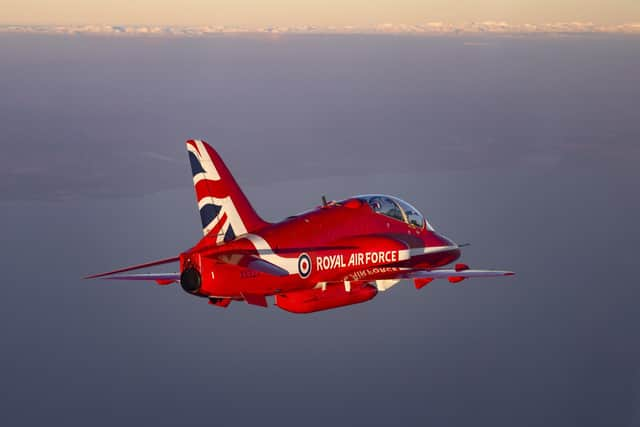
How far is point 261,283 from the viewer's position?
156 feet

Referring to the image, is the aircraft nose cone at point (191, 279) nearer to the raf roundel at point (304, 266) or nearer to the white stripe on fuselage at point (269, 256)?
the white stripe on fuselage at point (269, 256)

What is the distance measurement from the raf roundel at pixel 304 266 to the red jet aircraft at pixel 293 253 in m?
0.05

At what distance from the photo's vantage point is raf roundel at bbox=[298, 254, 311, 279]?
161ft

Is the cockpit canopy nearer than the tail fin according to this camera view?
No

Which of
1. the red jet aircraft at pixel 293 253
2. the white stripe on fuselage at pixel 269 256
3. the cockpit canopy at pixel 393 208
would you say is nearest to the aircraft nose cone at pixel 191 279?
the red jet aircraft at pixel 293 253

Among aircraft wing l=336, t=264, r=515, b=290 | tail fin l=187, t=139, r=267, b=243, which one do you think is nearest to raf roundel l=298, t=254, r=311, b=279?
aircraft wing l=336, t=264, r=515, b=290

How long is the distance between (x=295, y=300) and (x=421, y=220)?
1186 cm

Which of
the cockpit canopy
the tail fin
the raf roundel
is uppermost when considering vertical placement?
the cockpit canopy

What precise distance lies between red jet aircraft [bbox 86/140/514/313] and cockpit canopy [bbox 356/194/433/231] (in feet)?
0.23

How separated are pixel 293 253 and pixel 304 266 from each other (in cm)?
98

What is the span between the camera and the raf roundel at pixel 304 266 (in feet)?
161

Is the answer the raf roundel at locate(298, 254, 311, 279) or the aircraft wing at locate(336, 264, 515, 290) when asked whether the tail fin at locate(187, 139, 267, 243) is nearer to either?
the raf roundel at locate(298, 254, 311, 279)

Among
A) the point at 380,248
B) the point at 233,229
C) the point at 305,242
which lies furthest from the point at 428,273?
the point at 233,229

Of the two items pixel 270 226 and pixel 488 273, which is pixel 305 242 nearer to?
pixel 270 226
